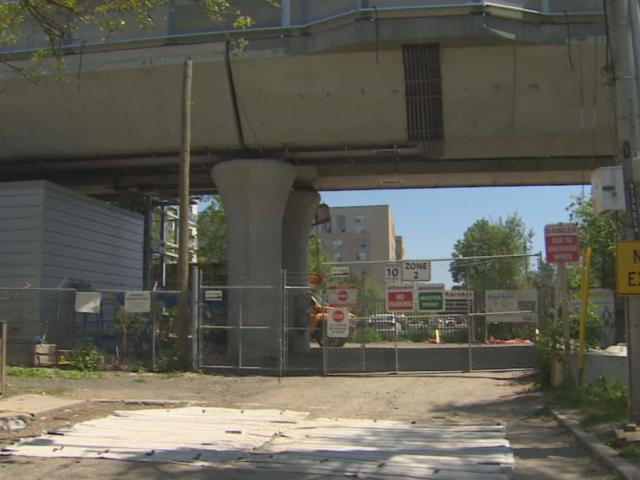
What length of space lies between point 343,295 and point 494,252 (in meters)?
50.6

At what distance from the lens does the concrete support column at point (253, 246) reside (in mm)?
18969

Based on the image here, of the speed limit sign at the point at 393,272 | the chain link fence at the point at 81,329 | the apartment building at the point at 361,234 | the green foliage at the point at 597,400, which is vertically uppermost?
the apartment building at the point at 361,234

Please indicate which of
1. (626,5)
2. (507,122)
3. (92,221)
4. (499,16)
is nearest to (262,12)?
(499,16)

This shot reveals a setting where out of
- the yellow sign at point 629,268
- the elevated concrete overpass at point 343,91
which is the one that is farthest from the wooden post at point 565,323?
the elevated concrete overpass at point 343,91

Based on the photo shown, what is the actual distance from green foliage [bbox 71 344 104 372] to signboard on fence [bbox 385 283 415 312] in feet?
24.3

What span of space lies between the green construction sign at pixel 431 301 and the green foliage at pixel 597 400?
4022 mm

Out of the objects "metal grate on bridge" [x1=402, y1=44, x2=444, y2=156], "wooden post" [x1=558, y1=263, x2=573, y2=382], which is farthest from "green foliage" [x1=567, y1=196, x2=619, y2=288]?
"wooden post" [x1=558, y1=263, x2=573, y2=382]

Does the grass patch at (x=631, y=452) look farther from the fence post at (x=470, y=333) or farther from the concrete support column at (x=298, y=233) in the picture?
the concrete support column at (x=298, y=233)

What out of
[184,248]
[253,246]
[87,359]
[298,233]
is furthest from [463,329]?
[87,359]

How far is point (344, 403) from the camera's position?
12219 mm

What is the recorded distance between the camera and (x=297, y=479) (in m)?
6.54

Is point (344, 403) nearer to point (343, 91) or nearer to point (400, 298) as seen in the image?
point (400, 298)

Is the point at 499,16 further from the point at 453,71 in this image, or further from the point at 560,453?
the point at 560,453

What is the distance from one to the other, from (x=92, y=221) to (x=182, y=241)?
23.2 ft
